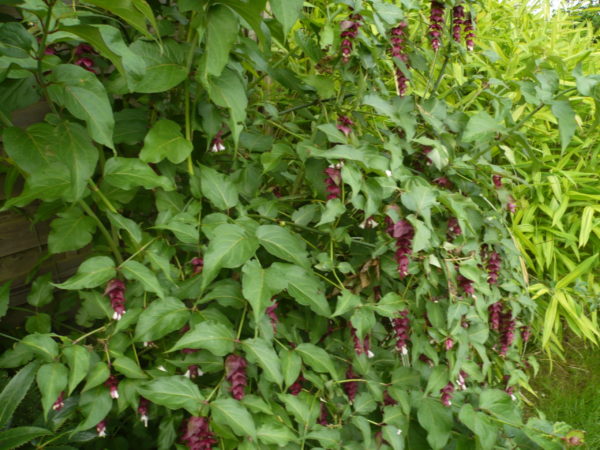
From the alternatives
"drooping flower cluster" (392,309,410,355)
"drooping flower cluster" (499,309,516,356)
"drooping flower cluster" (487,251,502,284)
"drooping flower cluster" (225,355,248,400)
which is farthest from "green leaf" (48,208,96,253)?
"drooping flower cluster" (499,309,516,356)

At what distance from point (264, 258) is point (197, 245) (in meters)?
0.21

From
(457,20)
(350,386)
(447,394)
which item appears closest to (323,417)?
(350,386)

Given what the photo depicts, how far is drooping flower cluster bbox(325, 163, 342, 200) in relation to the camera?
1.14 m

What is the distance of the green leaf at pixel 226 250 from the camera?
0.97m

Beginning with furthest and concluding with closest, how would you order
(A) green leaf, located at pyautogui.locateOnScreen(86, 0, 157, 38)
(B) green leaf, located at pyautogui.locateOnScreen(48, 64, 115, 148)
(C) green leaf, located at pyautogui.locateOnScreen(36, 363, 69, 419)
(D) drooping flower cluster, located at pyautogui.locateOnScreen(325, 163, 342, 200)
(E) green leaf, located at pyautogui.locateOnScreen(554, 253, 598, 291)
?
(E) green leaf, located at pyautogui.locateOnScreen(554, 253, 598, 291)
(D) drooping flower cluster, located at pyautogui.locateOnScreen(325, 163, 342, 200)
(C) green leaf, located at pyautogui.locateOnScreen(36, 363, 69, 419)
(B) green leaf, located at pyautogui.locateOnScreen(48, 64, 115, 148)
(A) green leaf, located at pyautogui.locateOnScreen(86, 0, 157, 38)

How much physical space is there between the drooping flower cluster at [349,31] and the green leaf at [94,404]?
961 mm

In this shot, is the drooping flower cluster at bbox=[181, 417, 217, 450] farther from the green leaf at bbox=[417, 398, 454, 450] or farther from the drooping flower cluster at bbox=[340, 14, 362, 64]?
the drooping flower cluster at bbox=[340, 14, 362, 64]

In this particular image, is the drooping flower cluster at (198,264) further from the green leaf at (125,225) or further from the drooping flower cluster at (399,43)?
the drooping flower cluster at (399,43)

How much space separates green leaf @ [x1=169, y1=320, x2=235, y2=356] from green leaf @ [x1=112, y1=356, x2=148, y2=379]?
0.42 ft

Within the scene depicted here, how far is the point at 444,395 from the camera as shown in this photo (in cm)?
129

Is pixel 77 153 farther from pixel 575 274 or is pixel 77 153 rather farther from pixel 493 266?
pixel 575 274

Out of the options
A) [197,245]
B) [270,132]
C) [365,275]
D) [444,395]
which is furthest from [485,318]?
[270,132]

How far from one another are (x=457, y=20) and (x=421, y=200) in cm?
67

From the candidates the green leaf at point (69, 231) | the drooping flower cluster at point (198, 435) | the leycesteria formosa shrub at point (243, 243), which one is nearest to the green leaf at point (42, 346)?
the leycesteria formosa shrub at point (243, 243)
